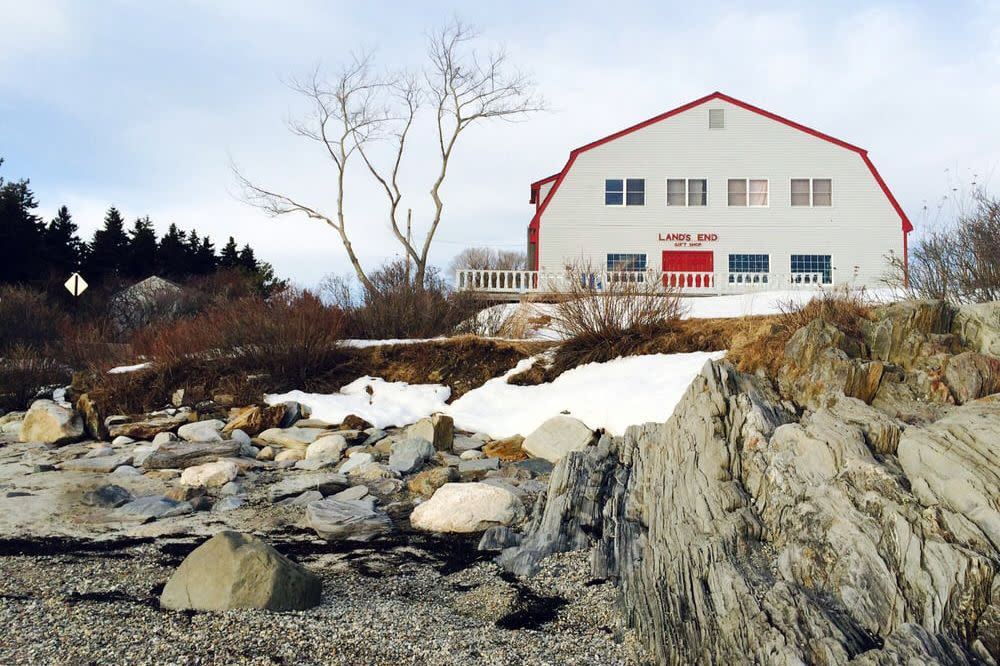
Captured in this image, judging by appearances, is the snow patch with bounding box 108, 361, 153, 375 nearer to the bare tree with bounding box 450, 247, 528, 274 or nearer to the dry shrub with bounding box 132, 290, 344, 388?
the dry shrub with bounding box 132, 290, 344, 388

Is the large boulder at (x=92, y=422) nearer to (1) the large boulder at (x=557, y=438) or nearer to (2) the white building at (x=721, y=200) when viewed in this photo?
(1) the large boulder at (x=557, y=438)

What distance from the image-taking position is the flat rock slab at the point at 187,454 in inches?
368

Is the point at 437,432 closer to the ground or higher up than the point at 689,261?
closer to the ground

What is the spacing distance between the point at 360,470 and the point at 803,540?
541 cm

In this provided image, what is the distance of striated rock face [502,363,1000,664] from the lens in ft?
13.0

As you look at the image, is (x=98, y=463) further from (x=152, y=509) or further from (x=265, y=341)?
(x=265, y=341)

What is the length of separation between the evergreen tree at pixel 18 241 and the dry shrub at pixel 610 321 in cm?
2349

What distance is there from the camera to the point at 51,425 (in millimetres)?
11008

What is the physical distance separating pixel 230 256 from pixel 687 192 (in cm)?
2269

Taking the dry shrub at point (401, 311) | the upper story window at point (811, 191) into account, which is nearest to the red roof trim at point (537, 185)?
the upper story window at point (811, 191)

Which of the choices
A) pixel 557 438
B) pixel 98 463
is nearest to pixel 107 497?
pixel 98 463

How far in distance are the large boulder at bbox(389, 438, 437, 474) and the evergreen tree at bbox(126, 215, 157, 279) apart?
28.1 metres

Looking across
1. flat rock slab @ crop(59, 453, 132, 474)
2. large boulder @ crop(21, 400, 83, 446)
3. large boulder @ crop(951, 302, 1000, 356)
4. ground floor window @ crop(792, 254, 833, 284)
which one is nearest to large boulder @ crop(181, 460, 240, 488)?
flat rock slab @ crop(59, 453, 132, 474)

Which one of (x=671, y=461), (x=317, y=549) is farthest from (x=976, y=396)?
(x=317, y=549)
